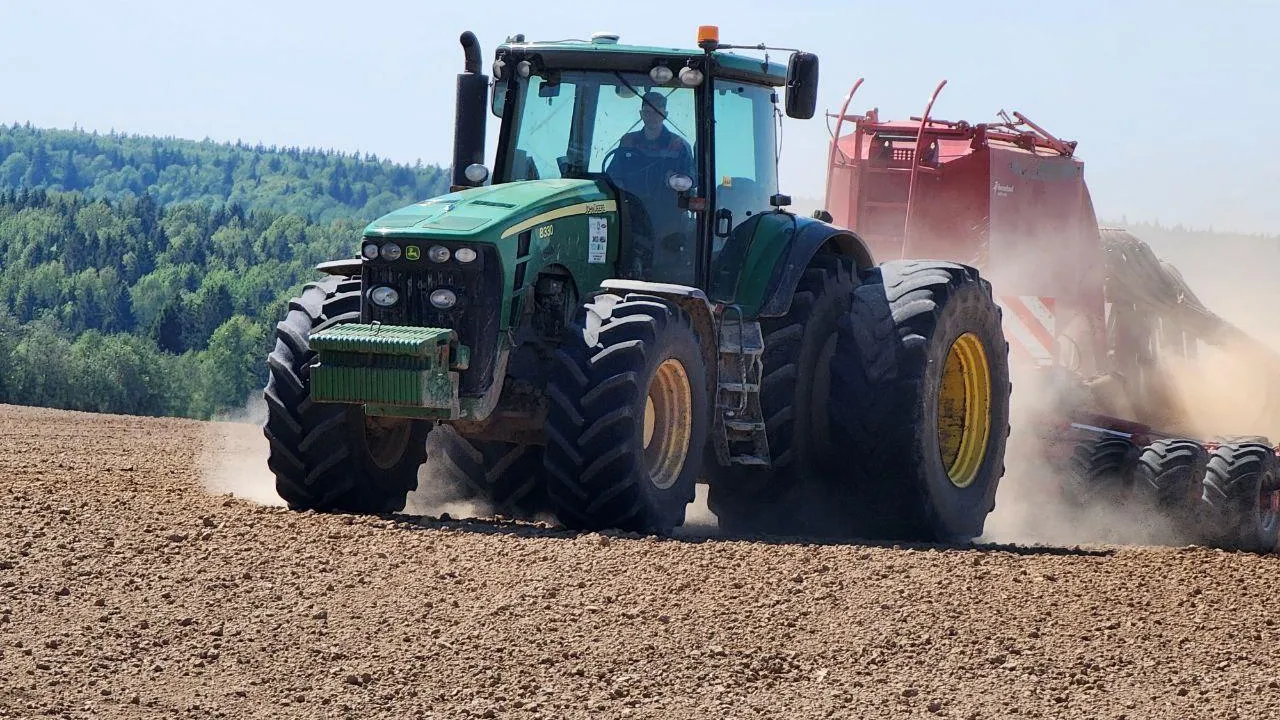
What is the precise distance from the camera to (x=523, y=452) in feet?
35.7

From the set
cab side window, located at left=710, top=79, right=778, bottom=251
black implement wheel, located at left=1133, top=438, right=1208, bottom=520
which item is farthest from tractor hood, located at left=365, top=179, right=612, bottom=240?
black implement wheel, located at left=1133, top=438, right=1208, bottom=520

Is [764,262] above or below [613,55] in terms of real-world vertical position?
below

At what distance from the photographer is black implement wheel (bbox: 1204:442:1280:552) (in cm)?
1150

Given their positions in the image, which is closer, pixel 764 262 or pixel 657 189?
pixel 657 189

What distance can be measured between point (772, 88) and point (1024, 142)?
6.03m

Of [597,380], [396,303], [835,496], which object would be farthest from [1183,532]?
[396,303]

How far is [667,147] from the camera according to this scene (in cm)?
1052

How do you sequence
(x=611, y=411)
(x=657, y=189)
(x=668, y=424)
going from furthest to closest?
(x=657, y=189) < (x=668, y=424) < (x=611, y=411)

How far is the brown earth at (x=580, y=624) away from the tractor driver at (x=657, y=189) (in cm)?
189

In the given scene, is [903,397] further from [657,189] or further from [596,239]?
[596,239]

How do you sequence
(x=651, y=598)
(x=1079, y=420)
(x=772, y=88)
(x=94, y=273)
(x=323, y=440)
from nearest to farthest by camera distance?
(x=651, y=598) → (x=323, y=440) → (x=772, y=88) → (x=1079, y=420) → (x=94, y=273)

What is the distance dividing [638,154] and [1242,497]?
461 centimetres

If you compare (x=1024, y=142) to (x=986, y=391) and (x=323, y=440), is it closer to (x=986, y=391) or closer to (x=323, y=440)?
(x=986, y=391)

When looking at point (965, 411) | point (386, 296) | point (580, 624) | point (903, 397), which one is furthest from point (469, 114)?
point (580, 624)
